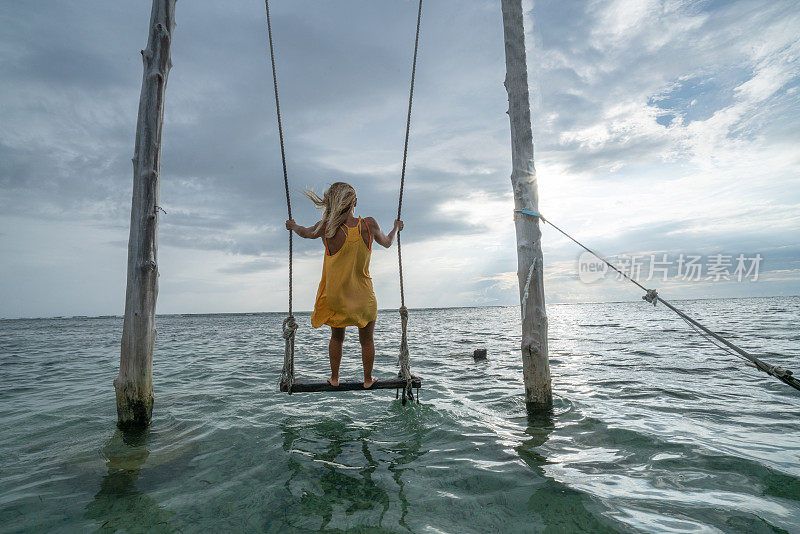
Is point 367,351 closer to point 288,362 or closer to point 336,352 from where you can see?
point 336,352

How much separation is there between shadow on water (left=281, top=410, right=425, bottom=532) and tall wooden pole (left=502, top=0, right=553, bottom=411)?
1.79m

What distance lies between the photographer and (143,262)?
15.7 feet

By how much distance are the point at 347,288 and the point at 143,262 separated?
102 inches

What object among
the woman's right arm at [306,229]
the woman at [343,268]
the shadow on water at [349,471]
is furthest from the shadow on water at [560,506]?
the woman's right arm at [306,229]

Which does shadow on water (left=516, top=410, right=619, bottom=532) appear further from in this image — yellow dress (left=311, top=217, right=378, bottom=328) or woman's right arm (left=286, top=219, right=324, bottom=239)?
woman's right arm (left=286, top=219, right=324, bottom=239)

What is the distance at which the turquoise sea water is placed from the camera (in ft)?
9.65

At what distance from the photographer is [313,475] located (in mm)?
3711

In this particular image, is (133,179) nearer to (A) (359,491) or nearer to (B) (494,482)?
(A) (359,491)

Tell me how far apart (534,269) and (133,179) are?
17.6ft

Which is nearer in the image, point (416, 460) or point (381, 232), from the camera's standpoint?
point (416, 460)

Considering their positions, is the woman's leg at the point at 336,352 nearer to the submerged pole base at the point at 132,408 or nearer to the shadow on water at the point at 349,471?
Result: the shadow on water at the point at 349,471

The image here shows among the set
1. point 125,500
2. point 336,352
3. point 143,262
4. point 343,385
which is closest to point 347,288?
point 336,352

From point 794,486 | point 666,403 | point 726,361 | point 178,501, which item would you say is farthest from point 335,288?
point 726,361

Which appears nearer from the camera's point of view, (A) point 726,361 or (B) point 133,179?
(B) point 133,179
